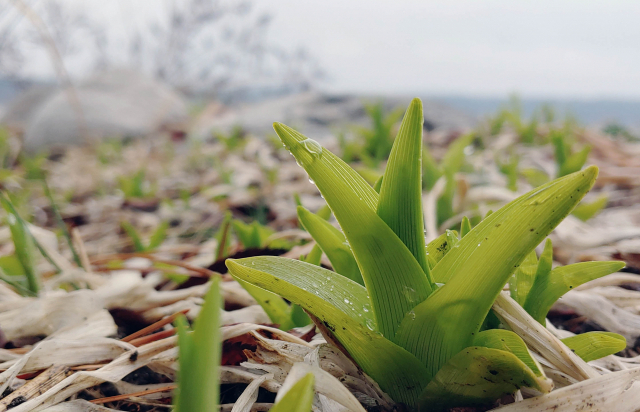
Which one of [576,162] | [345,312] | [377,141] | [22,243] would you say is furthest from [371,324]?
[377,141]

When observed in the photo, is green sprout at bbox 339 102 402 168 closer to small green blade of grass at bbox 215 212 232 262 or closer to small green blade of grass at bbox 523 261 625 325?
small green blade of grass at bbox 215 212 232 262

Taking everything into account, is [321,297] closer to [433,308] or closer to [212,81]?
[433,308]

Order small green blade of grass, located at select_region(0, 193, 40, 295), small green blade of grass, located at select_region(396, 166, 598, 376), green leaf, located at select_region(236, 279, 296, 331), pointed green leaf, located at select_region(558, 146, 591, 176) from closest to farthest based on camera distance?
small green blade of grass, located at select_region(396, 166, 598, 376), green leaf, located at select_region(236, 279, 296, 331), small green blade of grass, located at select_region(0, 193, 40, 295), pointed green leaf, located at select_region(558, 146, 591, 176)

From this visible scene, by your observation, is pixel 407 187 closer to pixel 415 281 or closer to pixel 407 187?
pixel 407 187

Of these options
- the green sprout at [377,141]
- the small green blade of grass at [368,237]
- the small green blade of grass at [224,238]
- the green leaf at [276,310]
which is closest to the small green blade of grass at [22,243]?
the small green blade of grass at [224,238]

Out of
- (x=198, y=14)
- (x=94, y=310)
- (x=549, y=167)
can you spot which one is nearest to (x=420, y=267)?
(x=94, y=310)

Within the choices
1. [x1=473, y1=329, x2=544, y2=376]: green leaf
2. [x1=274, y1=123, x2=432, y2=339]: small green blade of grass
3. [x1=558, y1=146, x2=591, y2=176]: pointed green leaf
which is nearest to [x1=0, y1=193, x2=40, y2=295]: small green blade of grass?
[x1=274, y1=123, x2=432, y2=339]: small green blade of grass
